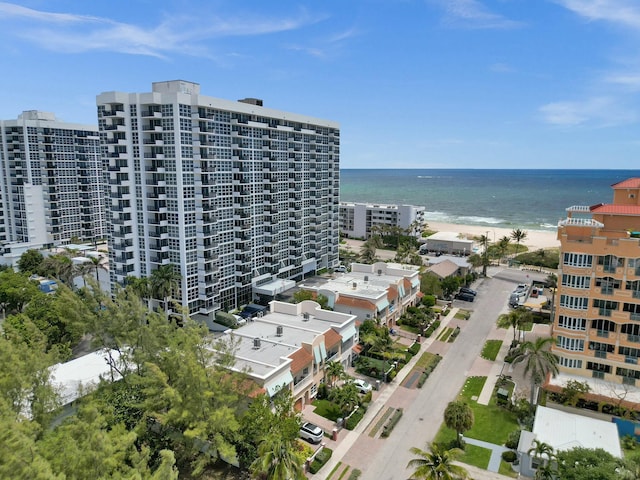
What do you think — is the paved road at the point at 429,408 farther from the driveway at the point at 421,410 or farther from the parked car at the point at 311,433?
the parked car at the point at 311,433

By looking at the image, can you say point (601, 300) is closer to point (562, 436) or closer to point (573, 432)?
point (573, 432)

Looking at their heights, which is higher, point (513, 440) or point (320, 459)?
point (513, 440)

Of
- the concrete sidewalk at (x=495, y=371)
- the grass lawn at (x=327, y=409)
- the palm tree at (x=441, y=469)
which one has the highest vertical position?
the palm tree at (x=441, y=469)

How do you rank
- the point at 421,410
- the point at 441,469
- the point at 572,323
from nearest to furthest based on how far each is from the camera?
the point at 441,469 → the point at 421,410 → the point at 572,323

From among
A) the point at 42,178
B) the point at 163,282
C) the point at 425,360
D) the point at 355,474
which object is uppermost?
the point at 42,178

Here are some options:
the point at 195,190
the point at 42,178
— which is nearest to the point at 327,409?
the point at 195,190

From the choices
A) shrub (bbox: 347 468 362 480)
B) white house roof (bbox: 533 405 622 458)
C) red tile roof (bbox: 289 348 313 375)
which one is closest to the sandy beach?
white house roof (bbox: 533 405 622 458)

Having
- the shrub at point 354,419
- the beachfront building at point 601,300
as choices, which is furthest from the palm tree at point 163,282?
the beachfront building at point 601,300
